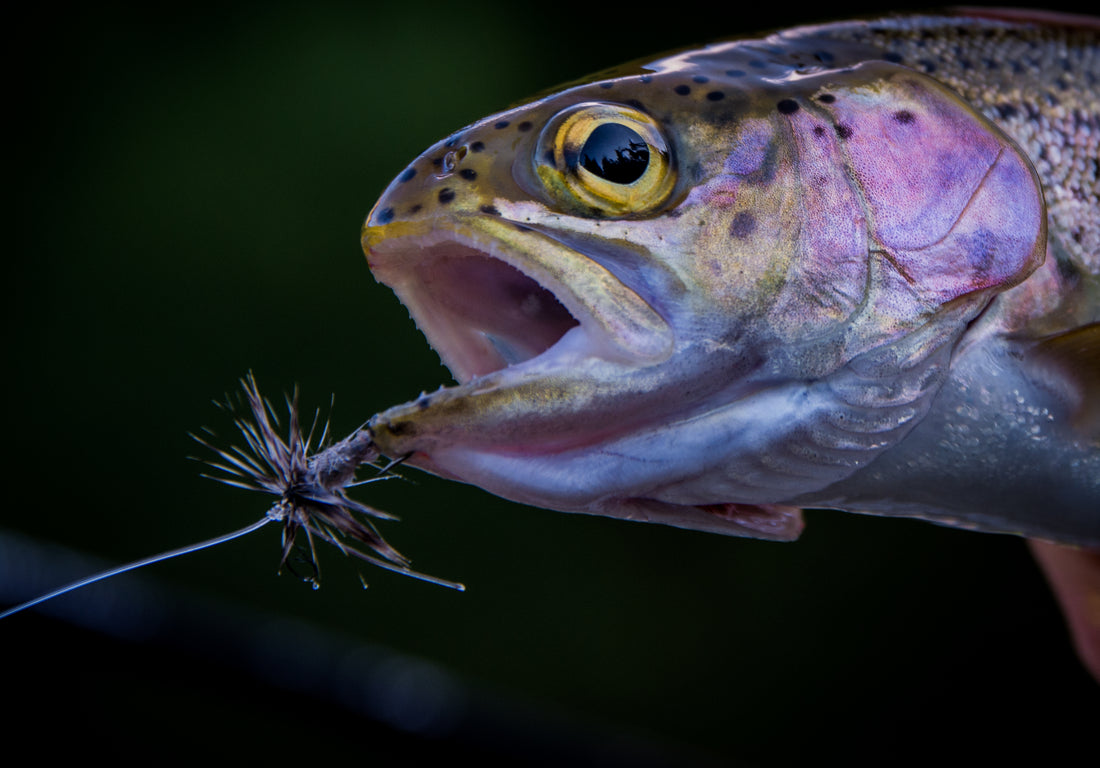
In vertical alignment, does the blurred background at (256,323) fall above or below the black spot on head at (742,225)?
above

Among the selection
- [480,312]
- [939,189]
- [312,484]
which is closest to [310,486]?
[312,484]

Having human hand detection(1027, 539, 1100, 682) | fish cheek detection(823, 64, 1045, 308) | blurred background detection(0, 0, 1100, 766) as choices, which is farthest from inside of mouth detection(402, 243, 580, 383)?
blurred background detection(0, 0, 1100, 766)

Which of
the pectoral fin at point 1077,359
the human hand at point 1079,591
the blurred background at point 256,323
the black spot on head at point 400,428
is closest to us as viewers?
the black spot on head at point 400,428

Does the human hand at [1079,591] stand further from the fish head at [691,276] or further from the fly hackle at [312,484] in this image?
the fly hackle at [312,484]

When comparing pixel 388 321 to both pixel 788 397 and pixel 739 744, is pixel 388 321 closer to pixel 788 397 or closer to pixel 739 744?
pixel 739 744

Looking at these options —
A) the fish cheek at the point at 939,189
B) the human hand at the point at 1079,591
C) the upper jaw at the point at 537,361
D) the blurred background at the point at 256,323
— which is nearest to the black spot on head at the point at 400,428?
the upper jaw at the point at 537,361

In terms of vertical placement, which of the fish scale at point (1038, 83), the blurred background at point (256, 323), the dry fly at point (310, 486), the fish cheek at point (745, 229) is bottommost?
the dry fly at point (310, 486)

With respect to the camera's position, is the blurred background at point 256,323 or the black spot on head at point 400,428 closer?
the black spot on head at point 400,428

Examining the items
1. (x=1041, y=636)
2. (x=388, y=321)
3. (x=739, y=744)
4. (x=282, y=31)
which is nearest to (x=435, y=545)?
(x=388, y=321)
